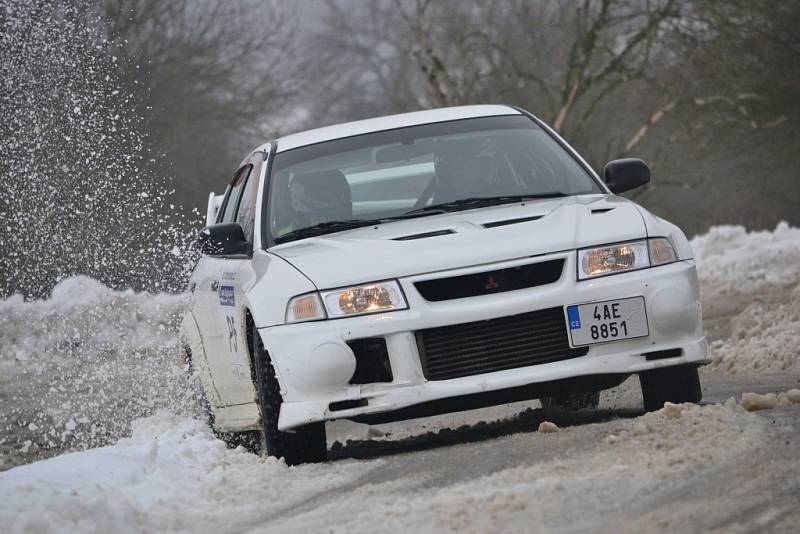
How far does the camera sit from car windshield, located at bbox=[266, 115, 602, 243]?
762 centimetres

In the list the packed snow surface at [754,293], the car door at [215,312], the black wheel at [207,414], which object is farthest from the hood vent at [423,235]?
the packed snow surface at [754,293]

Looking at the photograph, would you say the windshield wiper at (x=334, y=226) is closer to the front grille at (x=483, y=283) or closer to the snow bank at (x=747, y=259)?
the front grille at (x=483, y=283)

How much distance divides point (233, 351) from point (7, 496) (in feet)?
6.87

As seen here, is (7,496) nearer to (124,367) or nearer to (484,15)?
(124,367)

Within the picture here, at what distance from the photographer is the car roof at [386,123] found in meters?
8.24

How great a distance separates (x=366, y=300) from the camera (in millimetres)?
6551

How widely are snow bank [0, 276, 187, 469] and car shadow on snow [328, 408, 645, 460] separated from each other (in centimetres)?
234

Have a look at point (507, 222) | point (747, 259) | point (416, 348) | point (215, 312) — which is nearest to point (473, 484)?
point (416, 348)

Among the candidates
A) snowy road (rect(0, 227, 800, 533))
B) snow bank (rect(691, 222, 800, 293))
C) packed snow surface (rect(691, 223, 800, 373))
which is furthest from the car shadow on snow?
snow bank (rect(691, 222, 800, 293))

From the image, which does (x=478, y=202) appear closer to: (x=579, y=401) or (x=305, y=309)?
(x=305, y=309)

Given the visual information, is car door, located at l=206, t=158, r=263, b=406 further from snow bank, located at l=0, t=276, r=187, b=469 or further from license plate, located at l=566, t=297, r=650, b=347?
snow bank, located at l=0, t=276, r=187, b=469

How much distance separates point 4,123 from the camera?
22.7 meters

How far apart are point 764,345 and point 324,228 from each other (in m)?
4.22

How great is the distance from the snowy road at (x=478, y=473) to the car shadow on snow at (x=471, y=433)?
0.03 metres
